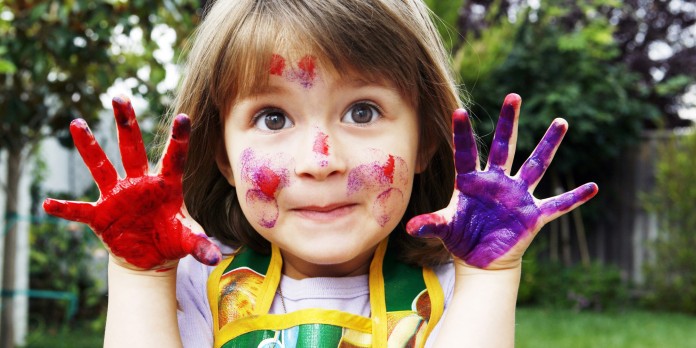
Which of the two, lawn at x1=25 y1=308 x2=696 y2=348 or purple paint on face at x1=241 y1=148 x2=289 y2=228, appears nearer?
purple paint on face at x1=241 y1=148 x2=289 y2=228

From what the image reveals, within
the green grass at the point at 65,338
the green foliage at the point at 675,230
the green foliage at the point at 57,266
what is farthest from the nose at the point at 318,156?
the green foliage at the point at 675,230

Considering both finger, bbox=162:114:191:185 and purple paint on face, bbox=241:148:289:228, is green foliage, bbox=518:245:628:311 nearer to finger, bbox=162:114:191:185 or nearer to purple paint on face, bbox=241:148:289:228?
purple paint on face, bbox=241:148:289:228

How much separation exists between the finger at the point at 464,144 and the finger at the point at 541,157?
98 mm

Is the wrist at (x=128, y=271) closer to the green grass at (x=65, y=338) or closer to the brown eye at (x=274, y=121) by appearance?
the brown eye at (x=274, y=121)

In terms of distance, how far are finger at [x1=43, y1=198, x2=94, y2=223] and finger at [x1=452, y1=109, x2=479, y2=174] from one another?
2.29 ft

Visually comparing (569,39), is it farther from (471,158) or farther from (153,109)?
(471,158)

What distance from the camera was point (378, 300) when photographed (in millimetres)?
1594

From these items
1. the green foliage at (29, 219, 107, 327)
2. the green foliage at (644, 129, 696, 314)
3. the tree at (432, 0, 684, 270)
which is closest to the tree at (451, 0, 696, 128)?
the tree at (432, 0, 684, 270)

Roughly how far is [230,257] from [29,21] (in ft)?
6.86

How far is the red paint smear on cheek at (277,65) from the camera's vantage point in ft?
4.67

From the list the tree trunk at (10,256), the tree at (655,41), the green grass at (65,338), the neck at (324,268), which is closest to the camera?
the neck at (324,268)

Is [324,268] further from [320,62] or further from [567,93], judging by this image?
[567,93]

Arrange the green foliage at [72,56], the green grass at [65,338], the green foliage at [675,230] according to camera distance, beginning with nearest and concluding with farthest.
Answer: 1. the green foliage at [72,56]
2. the green grass at [65,338]
3. the green foliage at [675,230]

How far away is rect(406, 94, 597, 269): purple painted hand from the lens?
4.66 feet
